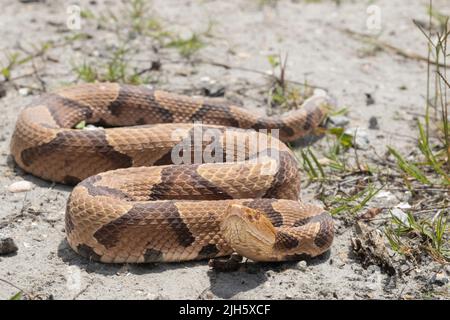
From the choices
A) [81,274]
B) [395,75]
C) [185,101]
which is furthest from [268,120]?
[81,274]

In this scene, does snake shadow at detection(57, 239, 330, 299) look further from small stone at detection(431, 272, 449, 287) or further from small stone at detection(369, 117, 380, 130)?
small stone at detection(369, 117, 380, 130)

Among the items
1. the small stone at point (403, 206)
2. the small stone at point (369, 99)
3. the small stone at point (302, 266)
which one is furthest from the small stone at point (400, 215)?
the small stone at point (369, 99)

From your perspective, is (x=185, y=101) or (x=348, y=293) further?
(x=185, y=101)

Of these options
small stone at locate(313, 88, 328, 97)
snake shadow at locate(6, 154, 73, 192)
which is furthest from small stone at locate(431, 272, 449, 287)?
small stone at locate(313, 88, 328, 97)

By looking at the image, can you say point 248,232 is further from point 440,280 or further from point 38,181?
point 38,181
